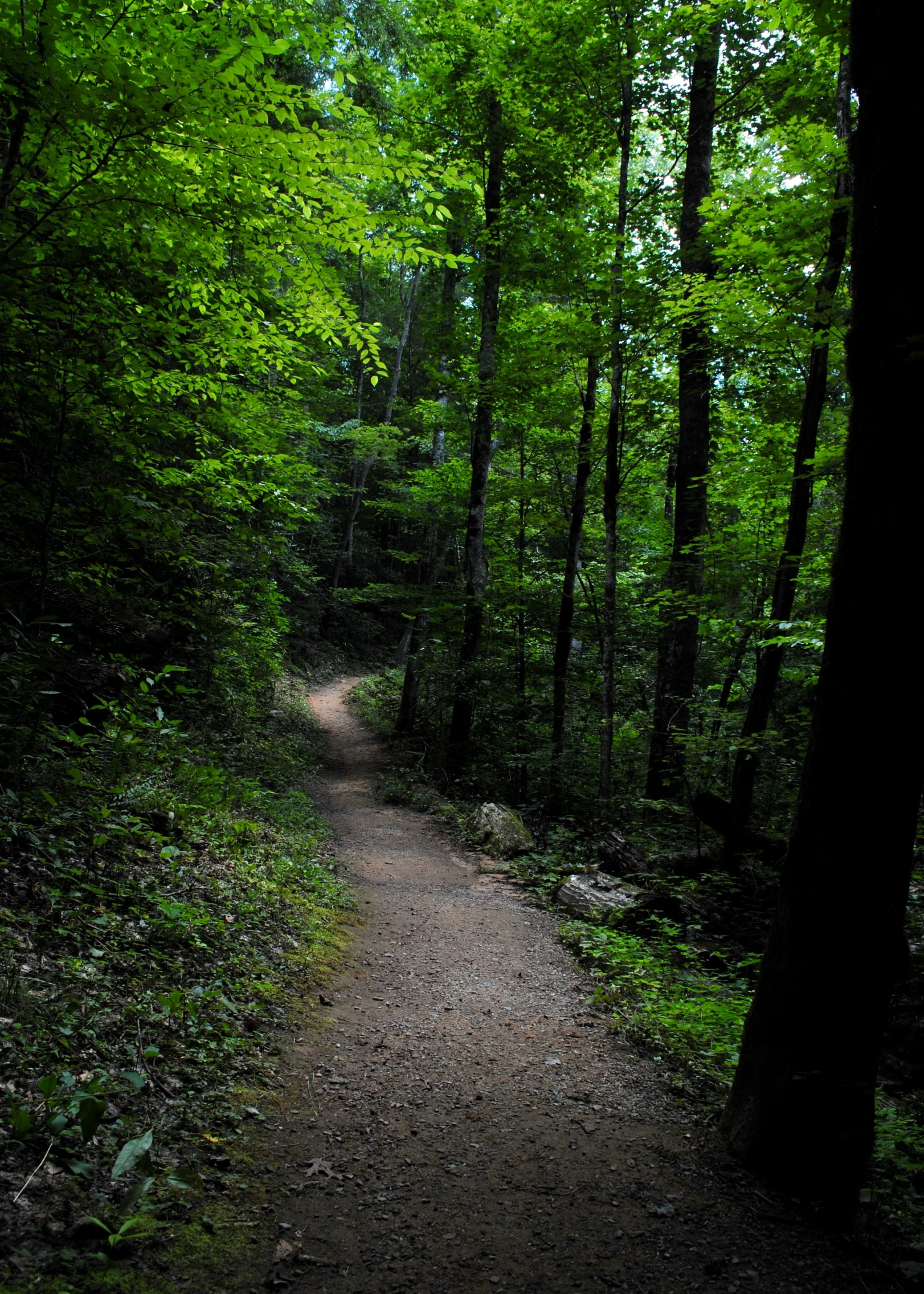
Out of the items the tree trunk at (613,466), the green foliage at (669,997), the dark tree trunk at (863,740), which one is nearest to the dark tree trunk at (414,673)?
the tree trunk at (613,466)

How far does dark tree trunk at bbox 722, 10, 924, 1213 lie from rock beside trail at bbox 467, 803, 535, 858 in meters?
6.82

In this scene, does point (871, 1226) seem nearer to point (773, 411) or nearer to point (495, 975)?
point (495, 975)

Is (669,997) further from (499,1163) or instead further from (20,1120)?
(20,1120)

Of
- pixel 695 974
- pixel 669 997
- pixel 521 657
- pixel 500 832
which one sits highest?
pixel 521 657

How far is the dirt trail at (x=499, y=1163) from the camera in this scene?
2441 mm

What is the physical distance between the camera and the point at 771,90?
955cm

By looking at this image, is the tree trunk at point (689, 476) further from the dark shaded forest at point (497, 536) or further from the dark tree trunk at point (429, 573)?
the dark tree trunk at point (429, 573)

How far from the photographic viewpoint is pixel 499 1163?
3105 millimetres

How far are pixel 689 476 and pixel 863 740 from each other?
8.28 metres

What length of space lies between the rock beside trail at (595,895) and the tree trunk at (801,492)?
179cm

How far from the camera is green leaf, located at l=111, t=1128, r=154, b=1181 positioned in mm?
2076

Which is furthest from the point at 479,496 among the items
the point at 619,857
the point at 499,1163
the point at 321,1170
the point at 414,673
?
the point at 321,1170

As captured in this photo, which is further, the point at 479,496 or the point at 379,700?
the point at 379,700

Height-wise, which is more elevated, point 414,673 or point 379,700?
point 414,673
